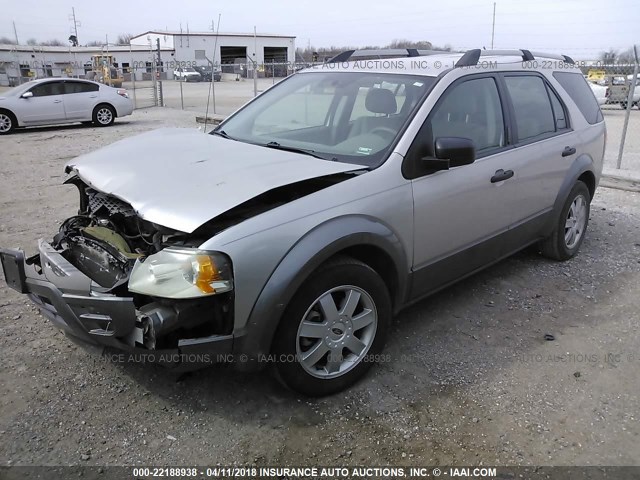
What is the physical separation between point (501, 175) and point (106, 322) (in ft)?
9.27

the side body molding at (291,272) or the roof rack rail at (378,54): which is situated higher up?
the roof rack rail at (378,54)

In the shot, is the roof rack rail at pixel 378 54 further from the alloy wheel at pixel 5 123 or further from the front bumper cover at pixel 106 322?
the alloy wheel at pixel 5 123

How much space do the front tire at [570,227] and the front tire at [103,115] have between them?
1466 cm

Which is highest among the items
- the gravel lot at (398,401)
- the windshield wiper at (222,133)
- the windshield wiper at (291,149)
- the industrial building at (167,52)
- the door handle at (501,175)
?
the industrial building at (167,52)

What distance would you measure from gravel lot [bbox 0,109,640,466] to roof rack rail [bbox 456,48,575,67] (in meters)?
1.82

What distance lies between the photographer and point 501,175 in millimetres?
3889

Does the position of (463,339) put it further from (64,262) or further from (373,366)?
(64,262)

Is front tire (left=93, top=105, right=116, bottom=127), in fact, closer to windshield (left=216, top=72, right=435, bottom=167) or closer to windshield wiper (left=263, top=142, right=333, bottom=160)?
windshield (left=216, top=72, right=435, bottom=167)

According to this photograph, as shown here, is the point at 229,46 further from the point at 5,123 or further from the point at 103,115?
the point at 5,123

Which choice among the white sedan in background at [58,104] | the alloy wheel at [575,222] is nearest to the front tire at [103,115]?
the white sedan in background at [58,104]

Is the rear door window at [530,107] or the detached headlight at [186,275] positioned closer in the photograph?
the detached headlight at [186,275]

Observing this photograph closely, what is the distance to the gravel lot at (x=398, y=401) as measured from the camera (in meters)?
2.64

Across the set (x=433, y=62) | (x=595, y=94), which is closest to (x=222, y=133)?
(x=433, y=62)

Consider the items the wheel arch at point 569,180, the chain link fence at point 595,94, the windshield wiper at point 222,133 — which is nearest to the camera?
the windshield wiper at point 222,133
